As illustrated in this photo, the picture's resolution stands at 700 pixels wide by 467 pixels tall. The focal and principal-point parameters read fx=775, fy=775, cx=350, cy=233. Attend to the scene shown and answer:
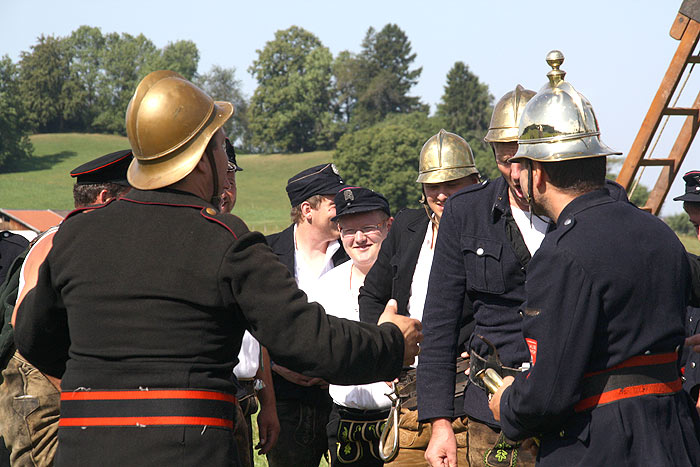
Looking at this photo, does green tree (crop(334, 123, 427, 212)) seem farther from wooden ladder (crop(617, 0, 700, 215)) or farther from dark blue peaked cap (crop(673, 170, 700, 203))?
dark blue peaked cap (crop(673, 170, 700, 203))

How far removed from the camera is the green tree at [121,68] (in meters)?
108

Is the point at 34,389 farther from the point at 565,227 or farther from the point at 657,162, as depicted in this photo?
the point at 657,162

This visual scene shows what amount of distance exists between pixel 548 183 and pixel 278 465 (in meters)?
3.27

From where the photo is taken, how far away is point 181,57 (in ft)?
401

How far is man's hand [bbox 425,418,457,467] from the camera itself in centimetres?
346

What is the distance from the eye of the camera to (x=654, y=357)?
2.66 meters

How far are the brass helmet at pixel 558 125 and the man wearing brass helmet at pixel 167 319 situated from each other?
37.7 inches

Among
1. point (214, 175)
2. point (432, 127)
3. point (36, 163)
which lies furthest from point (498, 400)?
point (432, 127)

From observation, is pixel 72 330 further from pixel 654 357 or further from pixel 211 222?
pixel 654 357

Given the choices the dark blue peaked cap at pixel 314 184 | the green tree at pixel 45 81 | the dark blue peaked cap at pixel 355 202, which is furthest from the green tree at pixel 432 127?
the dark blue peaked cap at pixel 355 202

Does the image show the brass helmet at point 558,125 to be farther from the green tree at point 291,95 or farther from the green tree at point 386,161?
the green tree at point 291,95

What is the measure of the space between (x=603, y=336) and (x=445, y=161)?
8.05 feet

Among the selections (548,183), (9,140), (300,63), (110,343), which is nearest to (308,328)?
(110,343)

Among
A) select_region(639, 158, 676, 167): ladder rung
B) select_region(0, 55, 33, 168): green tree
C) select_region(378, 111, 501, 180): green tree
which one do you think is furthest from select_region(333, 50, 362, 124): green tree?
select_region(639, 158, 676, 167): ladder rung
